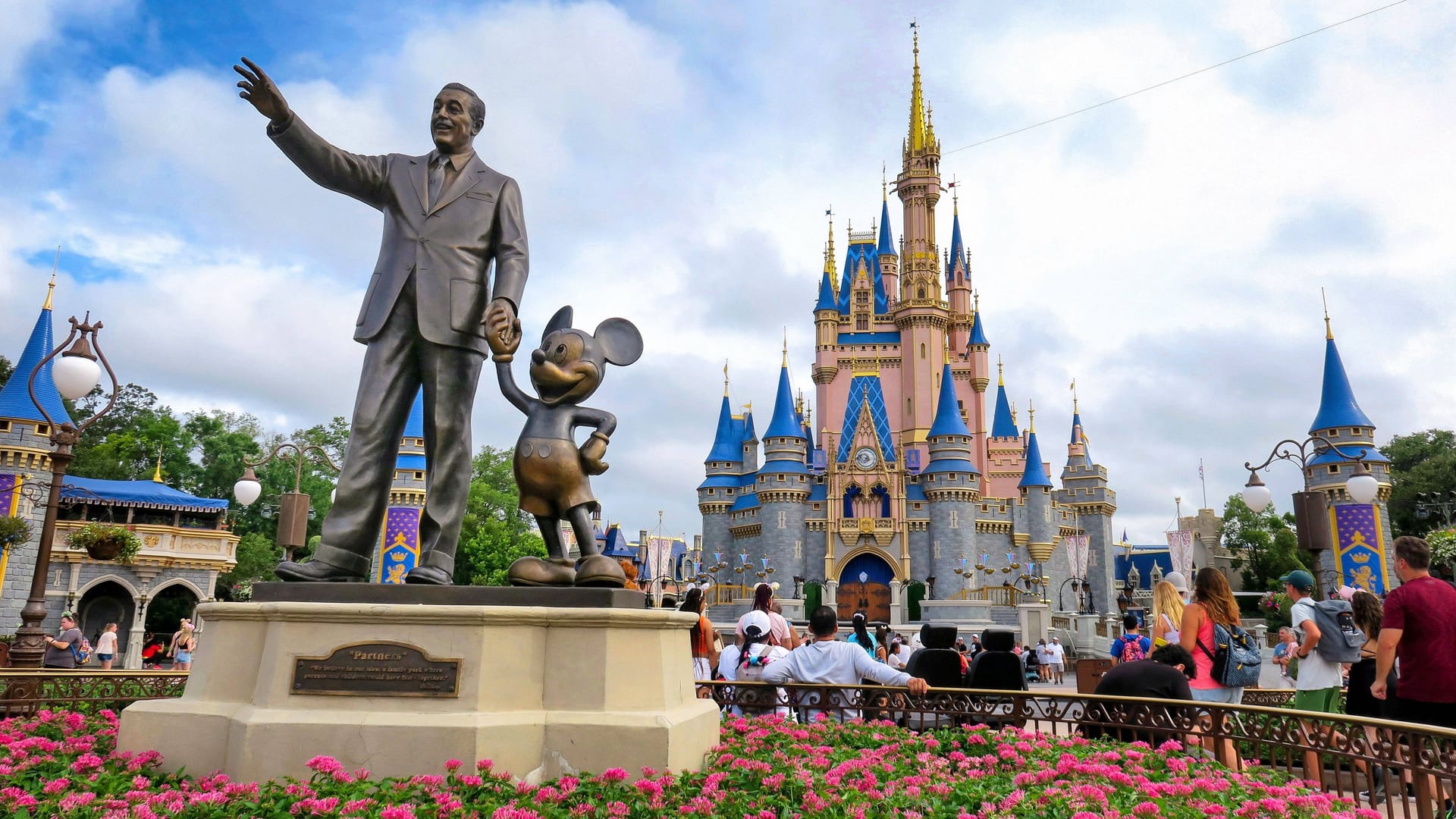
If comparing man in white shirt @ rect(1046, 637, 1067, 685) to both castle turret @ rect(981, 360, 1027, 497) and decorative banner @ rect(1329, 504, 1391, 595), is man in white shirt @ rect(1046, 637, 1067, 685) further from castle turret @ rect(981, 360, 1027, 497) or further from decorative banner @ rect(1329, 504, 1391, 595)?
castle turret @ rect(981, 360, 1027, 497)

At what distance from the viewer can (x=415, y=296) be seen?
4.72 metres

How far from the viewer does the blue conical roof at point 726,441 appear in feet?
159

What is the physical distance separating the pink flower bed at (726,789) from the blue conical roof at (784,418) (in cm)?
4021

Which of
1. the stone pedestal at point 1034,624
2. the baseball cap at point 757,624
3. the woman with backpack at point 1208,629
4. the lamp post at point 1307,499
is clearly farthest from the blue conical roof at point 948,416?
the woman with backpack at point 1208,629

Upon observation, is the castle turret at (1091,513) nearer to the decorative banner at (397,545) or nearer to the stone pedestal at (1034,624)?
the stone pedestal at (1034,624)

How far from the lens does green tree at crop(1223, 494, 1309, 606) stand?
50.9m

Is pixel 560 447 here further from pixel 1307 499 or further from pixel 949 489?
pixel 949 489

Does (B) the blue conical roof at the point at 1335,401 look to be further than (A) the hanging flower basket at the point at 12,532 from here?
Yes

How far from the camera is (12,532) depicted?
1931cm

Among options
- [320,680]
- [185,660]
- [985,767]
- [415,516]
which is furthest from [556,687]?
[415,516]

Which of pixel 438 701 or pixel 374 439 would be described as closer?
pixel 438 701

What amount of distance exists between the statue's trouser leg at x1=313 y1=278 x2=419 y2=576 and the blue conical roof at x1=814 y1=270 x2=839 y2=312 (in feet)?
153

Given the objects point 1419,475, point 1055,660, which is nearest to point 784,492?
point 1055,660

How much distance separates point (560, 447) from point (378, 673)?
1338mm
